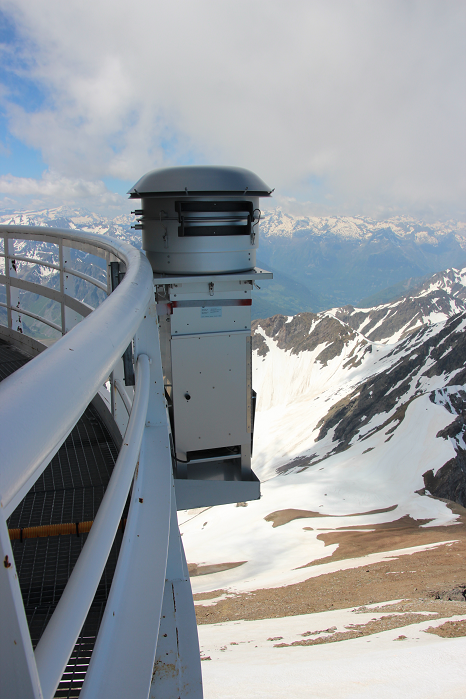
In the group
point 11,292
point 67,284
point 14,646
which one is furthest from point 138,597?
point 11,292

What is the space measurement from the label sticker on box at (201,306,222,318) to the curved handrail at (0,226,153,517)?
13.7ft

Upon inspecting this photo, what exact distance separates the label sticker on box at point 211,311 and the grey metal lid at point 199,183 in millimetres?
1354

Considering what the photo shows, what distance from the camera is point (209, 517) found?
40.6 m

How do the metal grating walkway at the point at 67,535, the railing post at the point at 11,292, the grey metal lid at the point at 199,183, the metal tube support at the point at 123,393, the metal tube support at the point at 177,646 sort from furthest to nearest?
the railing post at the point at 11,292 < the grey metal lid at the point at 199,183 < the metal tube support at the point at 123,393 < the metal grating walkway at the point at 67,535 < the metal tube support at the point at 177,646

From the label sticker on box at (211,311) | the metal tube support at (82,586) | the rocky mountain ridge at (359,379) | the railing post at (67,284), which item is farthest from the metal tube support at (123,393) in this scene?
the rocky mountain ridge at (359,379)

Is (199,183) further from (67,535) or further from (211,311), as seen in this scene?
(67,535)

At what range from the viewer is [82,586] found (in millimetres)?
882

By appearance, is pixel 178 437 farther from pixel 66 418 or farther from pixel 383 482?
pixel 383 482

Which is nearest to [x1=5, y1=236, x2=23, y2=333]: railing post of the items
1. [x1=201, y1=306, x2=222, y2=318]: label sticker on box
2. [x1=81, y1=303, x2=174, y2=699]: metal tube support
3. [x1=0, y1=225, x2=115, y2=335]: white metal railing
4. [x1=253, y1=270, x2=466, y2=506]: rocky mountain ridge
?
[x1=0, y1=225, x2=115, y2=335]: white metal railing

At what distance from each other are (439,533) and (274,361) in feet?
313

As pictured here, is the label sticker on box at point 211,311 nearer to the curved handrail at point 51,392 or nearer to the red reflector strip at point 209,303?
the red reflector strip at point 209,303

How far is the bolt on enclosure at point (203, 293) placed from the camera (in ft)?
18.0

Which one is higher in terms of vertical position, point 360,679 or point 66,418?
point 66,418

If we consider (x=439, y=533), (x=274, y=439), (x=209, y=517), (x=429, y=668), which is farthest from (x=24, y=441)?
(x=274, y=439)
